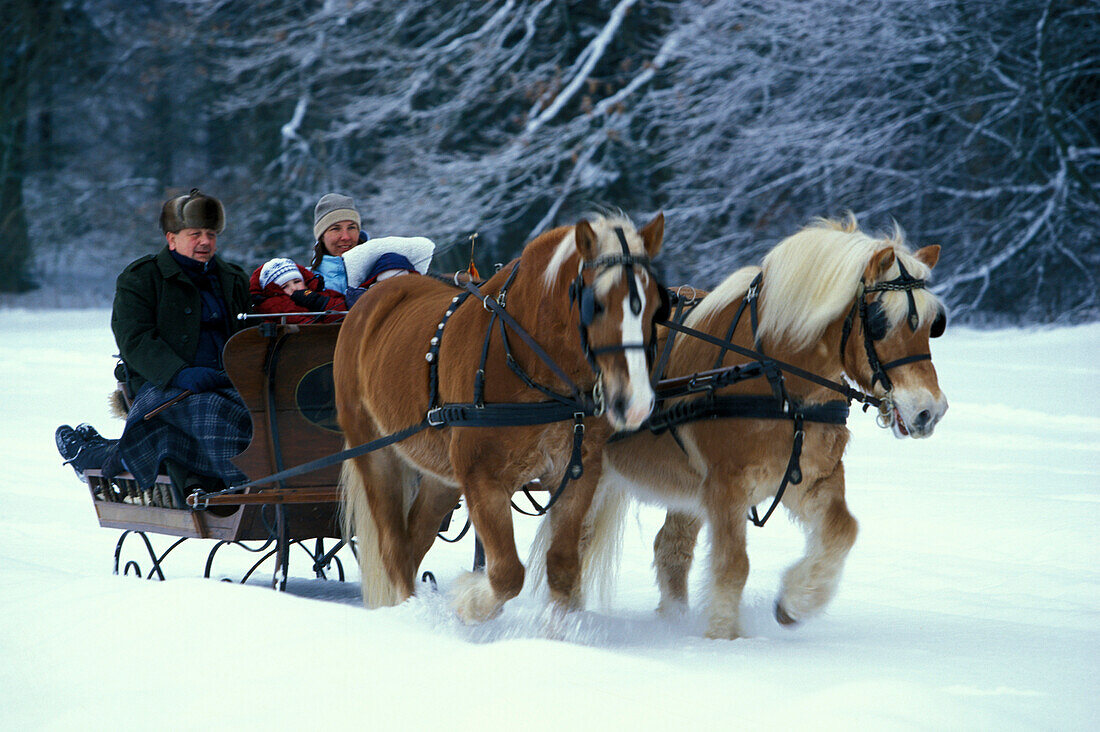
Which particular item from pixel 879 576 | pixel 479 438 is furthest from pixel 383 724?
pixel 879 576

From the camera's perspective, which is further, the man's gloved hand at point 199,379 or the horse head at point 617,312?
the man's gloved hand at point 199,379

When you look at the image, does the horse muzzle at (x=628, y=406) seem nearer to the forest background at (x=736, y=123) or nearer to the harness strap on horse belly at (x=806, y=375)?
the harness strap on horse belly at (x=806, y=375)

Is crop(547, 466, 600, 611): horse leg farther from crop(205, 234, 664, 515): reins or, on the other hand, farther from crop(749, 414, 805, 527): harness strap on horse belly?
crop(749, 414, 805, 527): harness strap on horse belly

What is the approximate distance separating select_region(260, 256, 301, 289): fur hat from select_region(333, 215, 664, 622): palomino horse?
0.63 metres

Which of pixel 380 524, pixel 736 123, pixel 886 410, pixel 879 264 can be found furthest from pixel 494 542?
pixel 736 123

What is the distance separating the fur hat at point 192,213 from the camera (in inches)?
182

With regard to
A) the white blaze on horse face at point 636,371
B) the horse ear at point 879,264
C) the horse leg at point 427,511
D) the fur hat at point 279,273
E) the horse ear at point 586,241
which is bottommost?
the horse leg at point 427,511

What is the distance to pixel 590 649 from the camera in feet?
10.7

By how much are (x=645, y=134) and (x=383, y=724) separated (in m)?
12.3

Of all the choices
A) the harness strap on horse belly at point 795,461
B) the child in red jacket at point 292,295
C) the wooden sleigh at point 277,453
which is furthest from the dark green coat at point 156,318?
the harness strap on horse belly at point 795,461

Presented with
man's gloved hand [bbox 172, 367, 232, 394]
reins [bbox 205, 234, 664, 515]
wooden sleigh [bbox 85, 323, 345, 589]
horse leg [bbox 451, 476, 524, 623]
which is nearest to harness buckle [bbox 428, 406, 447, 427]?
reins [bbox 205, 234, 664, 515]

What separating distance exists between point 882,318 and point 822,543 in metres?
0.86

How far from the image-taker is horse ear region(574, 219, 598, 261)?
3201 millimetres

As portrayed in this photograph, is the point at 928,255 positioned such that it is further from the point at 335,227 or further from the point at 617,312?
the point at 335,227
